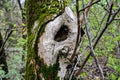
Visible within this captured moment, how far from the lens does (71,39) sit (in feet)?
5.68

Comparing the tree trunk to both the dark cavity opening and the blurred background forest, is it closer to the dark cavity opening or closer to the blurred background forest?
the dark cavity opening

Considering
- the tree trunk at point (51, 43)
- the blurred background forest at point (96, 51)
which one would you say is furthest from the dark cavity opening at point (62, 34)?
the blurred background forest at point (96, 51)

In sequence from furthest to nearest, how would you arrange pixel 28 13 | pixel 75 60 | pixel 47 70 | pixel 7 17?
pixel 7 17 → pixel 28 13 → pixel 75 60 → pixel 47 70

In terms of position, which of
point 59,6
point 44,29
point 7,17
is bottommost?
point 7,17

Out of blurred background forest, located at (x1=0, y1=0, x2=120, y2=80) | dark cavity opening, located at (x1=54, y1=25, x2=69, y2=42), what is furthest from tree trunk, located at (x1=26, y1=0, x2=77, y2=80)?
blurred background forest, located at (x1=0, y1=0, x2=120, y2=80)

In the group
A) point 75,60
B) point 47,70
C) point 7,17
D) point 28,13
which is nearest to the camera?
point 47,70

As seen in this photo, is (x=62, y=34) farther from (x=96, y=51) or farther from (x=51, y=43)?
(x=96, y=51)

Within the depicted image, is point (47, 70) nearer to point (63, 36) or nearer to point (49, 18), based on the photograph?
point (63, 36)

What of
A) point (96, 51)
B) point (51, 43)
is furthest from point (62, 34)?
point (96, 51)

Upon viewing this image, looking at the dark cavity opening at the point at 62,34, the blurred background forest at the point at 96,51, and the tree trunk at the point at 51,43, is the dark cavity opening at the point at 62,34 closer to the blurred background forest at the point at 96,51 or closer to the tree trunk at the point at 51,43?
the tree trunk at the point at 51,43

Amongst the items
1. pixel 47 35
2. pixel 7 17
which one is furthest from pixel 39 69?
pixel 7 17

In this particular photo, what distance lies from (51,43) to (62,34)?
0.44 ft

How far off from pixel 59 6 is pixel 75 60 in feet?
1.50

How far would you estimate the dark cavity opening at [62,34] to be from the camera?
1.72 metres
